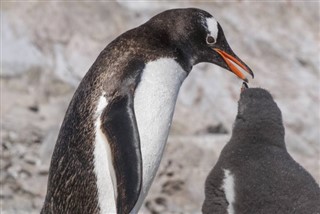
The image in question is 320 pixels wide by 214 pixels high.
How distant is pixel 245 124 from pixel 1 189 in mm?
1814

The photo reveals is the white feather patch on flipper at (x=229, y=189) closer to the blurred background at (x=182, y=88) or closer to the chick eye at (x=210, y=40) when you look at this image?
the chick eye at (x=210, y=40)

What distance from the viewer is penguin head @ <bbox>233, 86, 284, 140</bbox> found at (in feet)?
13.9

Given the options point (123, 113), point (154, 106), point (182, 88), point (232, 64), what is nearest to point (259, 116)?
point (232, 64)

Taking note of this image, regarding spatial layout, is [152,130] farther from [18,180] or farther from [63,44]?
[63,44]

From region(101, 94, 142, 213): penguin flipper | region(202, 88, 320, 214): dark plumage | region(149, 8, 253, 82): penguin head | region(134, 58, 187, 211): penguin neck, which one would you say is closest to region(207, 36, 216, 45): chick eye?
region(149, 8, 253, 82): penguin head

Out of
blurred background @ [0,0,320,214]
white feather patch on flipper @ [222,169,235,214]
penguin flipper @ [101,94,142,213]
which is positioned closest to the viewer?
penguin flipper @ [101,94,142,213]

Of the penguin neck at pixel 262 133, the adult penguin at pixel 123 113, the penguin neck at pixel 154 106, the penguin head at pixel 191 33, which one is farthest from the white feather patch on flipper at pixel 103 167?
the penguin neck at pixel 262 133

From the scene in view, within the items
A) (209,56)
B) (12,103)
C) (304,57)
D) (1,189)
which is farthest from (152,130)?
(304,57)

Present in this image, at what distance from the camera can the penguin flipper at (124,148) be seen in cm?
333

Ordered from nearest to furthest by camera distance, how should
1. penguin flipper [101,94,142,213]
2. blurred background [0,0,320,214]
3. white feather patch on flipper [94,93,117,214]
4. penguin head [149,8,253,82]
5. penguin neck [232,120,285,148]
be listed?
penguin flipper [101,94,142,213] → white feather patch on flipper [94,93,117,214] → penguin head [149,8,253,82] → penguin neck [232,120,285,148] → blurred background [0,0,320,214]

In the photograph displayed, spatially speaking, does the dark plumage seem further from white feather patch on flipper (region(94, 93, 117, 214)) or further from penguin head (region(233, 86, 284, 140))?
white feather patch on flipper (region(94, 93, 117, 214))

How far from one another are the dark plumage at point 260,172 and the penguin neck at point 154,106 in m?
0.52

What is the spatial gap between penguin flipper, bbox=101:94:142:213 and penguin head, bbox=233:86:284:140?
0.95 meters

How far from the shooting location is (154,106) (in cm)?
356
